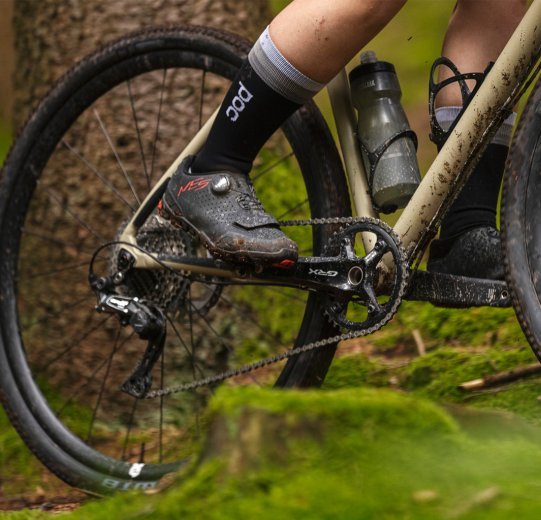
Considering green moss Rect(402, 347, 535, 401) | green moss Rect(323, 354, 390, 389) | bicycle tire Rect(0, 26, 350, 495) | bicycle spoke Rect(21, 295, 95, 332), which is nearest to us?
bicycle tire Rect(0, 26, 350, 495)

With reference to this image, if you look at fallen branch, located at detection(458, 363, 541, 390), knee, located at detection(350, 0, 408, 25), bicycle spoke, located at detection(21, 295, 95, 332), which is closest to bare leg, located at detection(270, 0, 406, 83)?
knee, located at detection(350, 0, 408, 25)

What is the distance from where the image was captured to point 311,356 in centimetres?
245

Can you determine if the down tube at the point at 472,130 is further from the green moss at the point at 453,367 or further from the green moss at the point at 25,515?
the green moss at the point at 25,515

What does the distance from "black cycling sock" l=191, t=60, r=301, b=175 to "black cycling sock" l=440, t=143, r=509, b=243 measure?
44 centimetres

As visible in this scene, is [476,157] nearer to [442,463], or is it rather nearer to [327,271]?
[327,271]

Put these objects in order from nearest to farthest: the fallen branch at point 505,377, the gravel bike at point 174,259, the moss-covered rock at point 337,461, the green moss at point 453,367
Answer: the moss-covered rock at point 337,461, the gravel bike at point 174,259, the fallen branch at point 505,377, the green moss at point 453,367

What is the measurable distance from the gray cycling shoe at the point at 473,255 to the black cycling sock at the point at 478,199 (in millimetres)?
25

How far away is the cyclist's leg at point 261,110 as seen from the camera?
210 cm

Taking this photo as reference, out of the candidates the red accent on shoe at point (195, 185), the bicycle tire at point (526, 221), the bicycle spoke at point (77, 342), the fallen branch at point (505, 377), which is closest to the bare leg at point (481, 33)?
the bicycle tire at point (526, 221)

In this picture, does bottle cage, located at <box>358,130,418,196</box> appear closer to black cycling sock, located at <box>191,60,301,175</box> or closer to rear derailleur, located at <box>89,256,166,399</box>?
black cycling sock, located at <box>191,60,301,175</box>

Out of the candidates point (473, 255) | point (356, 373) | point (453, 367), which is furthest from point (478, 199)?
point (356, 373)

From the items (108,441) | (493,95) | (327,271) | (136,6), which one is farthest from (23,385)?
(493,95)

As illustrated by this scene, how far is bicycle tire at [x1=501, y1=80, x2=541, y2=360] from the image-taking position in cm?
192

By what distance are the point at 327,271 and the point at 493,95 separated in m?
0.52
